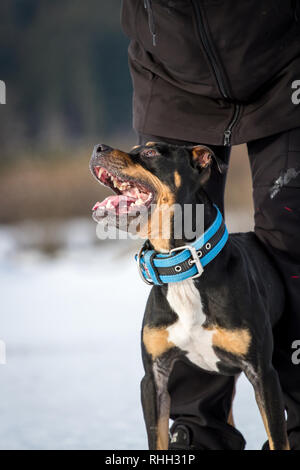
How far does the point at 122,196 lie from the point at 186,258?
249 millimetres

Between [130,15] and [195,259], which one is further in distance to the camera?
[130,15]

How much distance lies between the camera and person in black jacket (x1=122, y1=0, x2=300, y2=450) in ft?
6.27

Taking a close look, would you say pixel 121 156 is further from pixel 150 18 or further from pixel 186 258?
pixel 150 18

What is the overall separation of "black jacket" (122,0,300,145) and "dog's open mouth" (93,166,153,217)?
301 millimetres

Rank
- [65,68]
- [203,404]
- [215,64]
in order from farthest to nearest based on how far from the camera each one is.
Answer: [65,68], [203,404], [215,64]

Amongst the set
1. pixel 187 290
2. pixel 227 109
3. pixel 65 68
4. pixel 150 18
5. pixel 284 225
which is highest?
pixel 65 68

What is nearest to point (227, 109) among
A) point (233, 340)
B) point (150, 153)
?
point (150, 153)

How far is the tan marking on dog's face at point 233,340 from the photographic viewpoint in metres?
1.76

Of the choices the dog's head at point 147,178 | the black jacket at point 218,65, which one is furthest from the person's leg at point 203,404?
the dog's head at point 147,178

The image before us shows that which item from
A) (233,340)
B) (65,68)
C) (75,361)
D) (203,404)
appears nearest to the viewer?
(233,340)

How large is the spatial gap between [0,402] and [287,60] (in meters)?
1.76

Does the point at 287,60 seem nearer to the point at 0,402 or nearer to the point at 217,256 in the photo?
the point at 217,256

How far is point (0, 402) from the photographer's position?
8.87ft

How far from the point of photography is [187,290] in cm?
183
